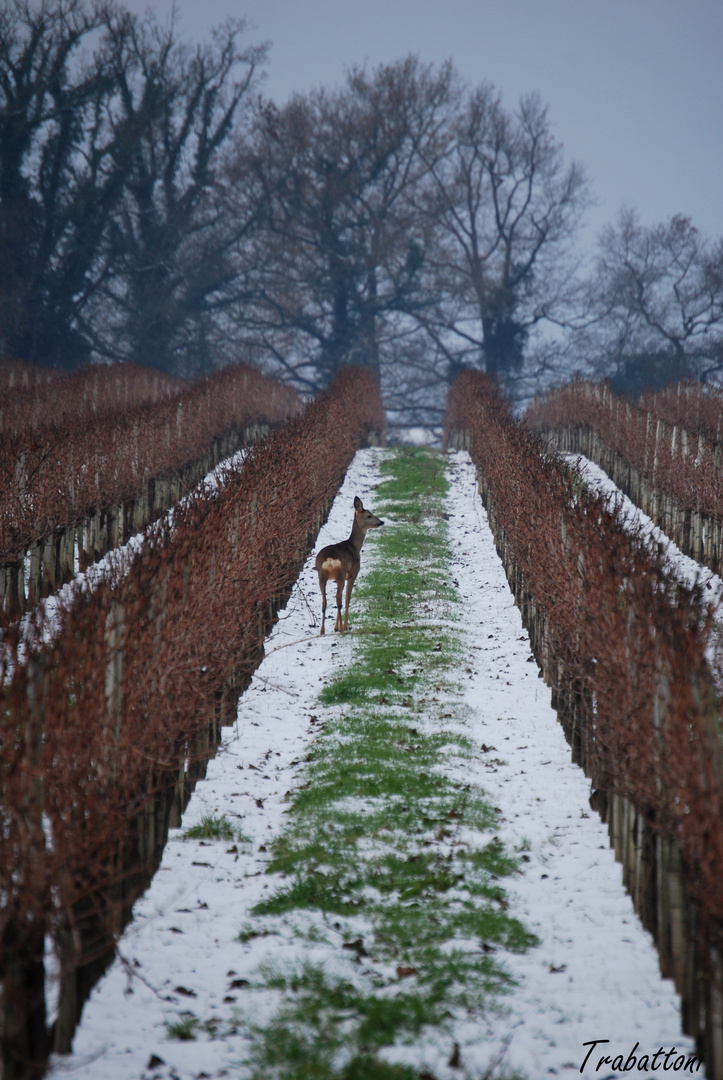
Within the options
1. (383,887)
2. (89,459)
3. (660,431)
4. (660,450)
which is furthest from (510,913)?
(660,431)

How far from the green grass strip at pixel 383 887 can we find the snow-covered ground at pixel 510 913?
137 mm

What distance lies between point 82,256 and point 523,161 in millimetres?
26517

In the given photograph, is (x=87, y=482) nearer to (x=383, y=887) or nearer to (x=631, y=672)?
(x=383, y=887)

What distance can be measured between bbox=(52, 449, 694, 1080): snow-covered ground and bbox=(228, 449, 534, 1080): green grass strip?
137 millimetres

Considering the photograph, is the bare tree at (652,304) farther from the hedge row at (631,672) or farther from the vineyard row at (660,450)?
the hedge row at (631,672)

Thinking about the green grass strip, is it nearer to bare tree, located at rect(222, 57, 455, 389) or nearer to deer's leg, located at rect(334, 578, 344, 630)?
deer's leg, located at rect(334, 578, 344, 630)

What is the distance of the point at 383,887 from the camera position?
5.75 m

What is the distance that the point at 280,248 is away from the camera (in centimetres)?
4972

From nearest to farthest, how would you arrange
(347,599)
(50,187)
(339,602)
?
(339,602), (347,599), (50,187)

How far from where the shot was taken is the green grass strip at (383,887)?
438 cm

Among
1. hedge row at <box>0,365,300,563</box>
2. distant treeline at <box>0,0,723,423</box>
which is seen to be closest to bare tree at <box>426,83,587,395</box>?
distant treeline at <box>0,0,723,423</box>

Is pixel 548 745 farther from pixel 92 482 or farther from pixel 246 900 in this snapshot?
pixel 92 482

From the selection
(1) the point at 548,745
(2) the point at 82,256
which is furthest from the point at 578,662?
(2) the point at 82,256

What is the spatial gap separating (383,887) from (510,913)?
0.79 metres
